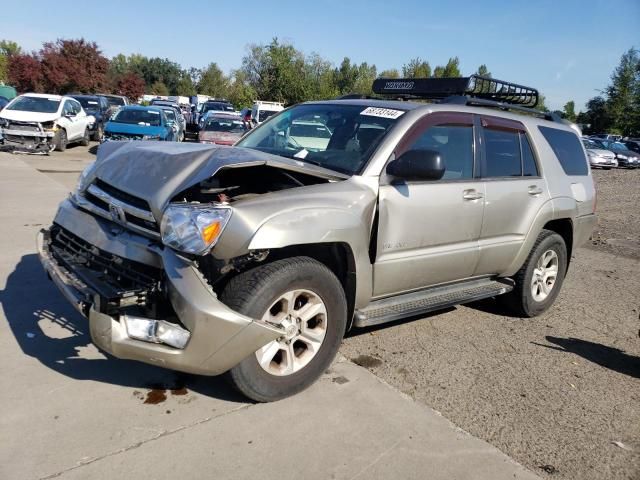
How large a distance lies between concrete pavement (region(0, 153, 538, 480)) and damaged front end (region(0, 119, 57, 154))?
1376 cm

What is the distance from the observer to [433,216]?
12.9 feet

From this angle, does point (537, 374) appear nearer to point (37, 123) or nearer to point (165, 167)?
point (165, 167)

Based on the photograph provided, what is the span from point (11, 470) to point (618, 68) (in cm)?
6573

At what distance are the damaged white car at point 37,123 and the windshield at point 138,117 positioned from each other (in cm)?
194

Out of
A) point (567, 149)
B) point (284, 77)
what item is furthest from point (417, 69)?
point (567, 149)

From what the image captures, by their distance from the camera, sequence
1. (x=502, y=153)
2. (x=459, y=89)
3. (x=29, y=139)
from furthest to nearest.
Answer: (x=29, y=139) < (x=459, y=89) < (x=502, y=153)

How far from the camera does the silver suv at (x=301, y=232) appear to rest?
286 cm

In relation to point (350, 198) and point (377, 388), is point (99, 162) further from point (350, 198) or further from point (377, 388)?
point (377, 388)

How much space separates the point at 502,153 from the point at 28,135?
49.4ft

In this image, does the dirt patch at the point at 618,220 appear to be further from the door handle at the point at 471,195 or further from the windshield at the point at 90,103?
the windshield at the point at 90,103

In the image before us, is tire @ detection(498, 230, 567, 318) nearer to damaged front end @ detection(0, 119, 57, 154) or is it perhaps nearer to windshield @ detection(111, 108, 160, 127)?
windshield @ detection(111, 108, 160, 127)

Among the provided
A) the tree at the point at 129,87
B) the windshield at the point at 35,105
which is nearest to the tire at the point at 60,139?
the windshield at the point at 35,105

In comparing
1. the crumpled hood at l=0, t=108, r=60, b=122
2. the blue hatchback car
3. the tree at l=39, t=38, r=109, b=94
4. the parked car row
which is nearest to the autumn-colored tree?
the tree at l=39, t=38, r=109, b=94

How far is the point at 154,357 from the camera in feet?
9.25
